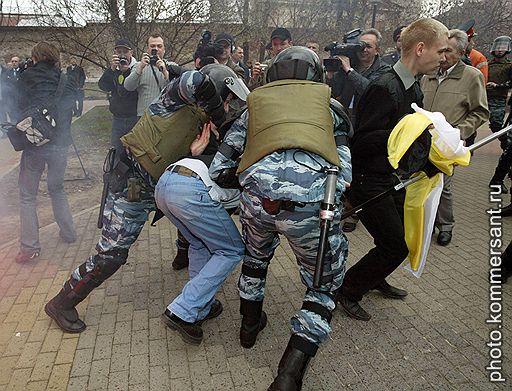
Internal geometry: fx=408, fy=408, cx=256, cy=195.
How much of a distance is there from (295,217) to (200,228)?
682 millimetres

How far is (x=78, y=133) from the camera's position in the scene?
416 inches

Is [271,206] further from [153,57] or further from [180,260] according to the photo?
[153,57]

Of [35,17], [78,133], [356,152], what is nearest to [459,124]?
[356,152]

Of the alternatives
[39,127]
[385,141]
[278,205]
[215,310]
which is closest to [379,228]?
[385,141]

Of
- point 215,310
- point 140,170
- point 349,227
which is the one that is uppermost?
point 140,170

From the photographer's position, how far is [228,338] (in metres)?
2.86

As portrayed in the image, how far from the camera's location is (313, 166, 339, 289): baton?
1962mm

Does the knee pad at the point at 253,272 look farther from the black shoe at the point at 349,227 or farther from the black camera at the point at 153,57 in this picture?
→ the black camera at the point at 153,57

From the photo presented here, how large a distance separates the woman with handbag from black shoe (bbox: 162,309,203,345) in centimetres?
213

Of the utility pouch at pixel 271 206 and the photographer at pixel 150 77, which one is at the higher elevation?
the photographer at pixel 150 77

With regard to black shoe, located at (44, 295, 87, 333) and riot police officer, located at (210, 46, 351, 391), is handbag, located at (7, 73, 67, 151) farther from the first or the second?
riot police officer, located at (210, 46, 351, 391)

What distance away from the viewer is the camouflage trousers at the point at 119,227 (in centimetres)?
276

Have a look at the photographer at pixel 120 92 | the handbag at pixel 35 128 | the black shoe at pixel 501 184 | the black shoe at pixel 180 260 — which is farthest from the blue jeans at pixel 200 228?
the black shoe at pixel 501 184

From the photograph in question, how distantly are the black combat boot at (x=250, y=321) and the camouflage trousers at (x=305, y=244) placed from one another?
1.19 feet
